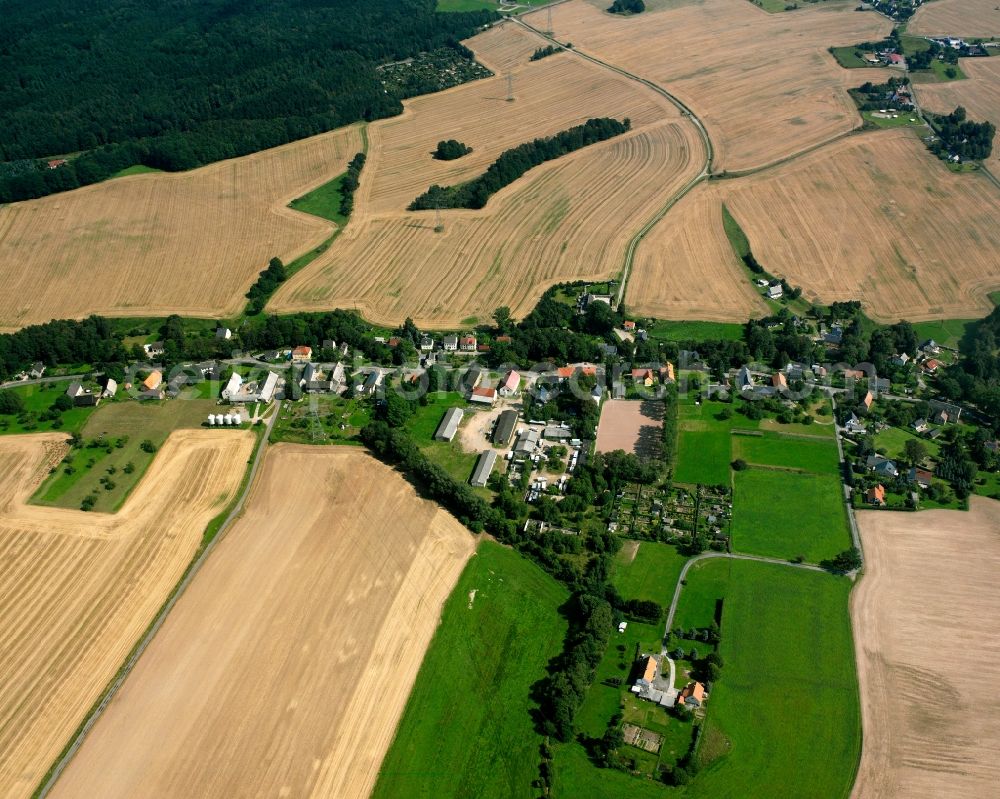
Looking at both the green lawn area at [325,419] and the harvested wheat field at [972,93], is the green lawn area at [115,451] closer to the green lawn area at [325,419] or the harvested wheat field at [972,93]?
the green lawn area at [325,419]

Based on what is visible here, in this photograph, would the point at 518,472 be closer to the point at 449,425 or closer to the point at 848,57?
the point at 449,425

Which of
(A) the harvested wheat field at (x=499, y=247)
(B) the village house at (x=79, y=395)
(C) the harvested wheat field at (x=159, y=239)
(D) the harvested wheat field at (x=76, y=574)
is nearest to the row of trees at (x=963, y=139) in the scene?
(A) the harvested wheat field at (x=499, y=247)

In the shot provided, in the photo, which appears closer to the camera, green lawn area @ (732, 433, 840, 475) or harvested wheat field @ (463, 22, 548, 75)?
green lawn area @ (732, 433, 840, 475)

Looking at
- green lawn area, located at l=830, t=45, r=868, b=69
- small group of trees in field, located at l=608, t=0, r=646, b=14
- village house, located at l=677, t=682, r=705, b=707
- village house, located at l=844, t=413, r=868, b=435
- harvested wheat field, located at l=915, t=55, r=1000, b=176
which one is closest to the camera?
village house, located at l=677, t=682, r=705, b=707

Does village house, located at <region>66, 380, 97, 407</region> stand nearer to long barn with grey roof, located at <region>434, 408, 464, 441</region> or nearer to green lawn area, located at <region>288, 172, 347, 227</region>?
long barn with grey roof, located at <region>434, 408, 464, 441</region>

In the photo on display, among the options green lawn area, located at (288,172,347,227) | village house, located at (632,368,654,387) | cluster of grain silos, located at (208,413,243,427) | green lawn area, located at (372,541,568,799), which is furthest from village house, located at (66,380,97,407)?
village house, located at (632,368,654,387)

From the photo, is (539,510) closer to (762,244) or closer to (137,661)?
(137,661)
